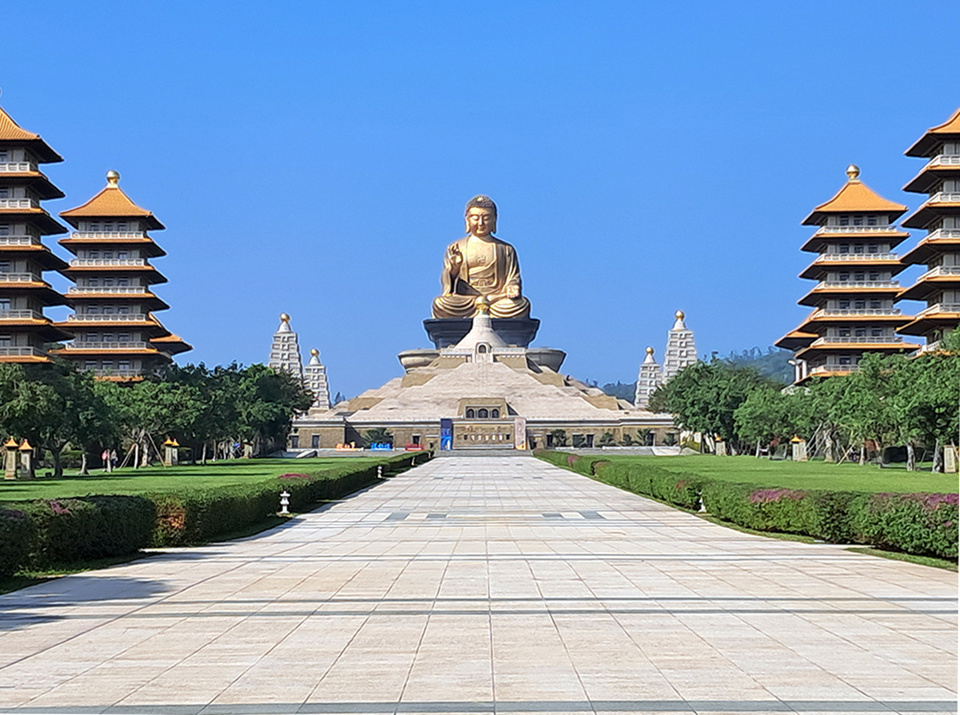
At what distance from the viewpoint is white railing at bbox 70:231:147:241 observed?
225 ft

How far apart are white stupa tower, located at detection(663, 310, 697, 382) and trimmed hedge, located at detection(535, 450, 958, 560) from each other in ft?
307

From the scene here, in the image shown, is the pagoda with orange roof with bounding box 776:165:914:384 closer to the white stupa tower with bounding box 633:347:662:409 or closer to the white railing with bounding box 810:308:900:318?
the white railing with bounding box 810:308:900:318

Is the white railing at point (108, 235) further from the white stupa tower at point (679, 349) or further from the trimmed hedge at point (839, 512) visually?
the white stupa tower at point (679, 349)

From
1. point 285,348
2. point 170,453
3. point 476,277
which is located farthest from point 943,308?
point 285,348

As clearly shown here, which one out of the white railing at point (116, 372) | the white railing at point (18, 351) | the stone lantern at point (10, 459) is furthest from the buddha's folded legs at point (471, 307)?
the stone lantern at point (10, 459)

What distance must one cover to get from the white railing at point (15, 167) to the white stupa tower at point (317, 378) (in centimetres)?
6449

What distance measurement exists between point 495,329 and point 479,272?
576 centimetres

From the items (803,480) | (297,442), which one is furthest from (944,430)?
(297,442)

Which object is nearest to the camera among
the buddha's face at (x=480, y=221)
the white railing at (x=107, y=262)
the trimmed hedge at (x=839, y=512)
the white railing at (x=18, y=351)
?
the trimmed hedge at (x=839, y=512)

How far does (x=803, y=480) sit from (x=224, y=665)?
27504 mm

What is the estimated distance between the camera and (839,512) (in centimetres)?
1820

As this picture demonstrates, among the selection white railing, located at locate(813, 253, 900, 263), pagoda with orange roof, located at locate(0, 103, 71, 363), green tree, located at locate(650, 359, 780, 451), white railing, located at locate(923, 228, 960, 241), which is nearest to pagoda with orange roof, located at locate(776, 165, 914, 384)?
white railing, located at locate(813, 253, 900, 263)

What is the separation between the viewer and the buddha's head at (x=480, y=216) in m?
112

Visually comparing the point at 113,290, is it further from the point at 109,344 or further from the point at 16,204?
the point at 16,204
